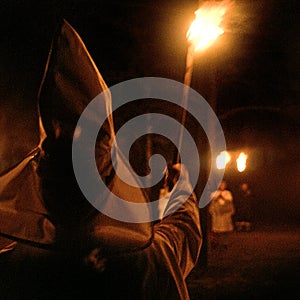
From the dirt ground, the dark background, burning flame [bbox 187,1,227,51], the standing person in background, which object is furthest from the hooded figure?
the standing person in background

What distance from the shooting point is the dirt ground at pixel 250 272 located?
637 cm

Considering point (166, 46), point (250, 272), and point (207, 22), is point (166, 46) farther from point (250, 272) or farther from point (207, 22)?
point (250, 272)

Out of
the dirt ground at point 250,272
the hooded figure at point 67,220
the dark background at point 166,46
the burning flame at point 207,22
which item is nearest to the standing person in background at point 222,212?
the dirt ground at point 250,272

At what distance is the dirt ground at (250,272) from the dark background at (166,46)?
271cm

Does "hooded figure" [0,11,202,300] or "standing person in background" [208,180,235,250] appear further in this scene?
"standing person in background" [208,180,235,250]

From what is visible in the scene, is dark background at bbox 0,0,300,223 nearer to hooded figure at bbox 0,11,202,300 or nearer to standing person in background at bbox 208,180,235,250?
standing person in background at bbox 208,180,235,250

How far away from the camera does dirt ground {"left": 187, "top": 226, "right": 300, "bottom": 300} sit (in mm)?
6367

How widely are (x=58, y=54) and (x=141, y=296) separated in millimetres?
764

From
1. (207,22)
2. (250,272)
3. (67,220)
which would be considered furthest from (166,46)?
(67,220)

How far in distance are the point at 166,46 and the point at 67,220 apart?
7.92m

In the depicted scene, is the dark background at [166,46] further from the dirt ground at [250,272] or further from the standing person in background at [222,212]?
the dirt ground at [250,272]

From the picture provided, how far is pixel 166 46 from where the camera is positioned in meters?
8.82

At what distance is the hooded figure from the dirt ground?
201 inches

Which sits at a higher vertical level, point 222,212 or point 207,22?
point 207,22
